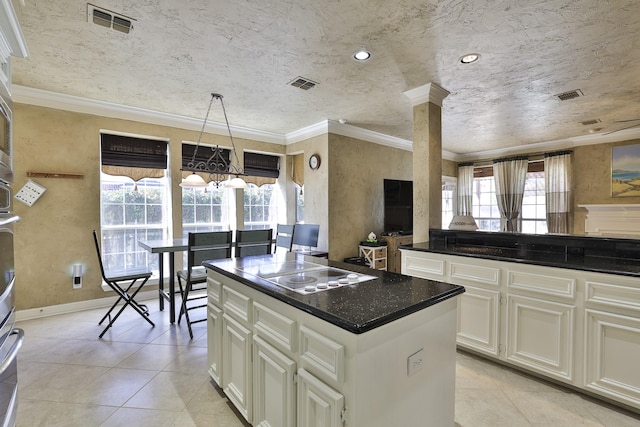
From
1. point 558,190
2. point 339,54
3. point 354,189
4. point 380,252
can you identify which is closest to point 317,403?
point 339,54

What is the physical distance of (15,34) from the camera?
1.22 m

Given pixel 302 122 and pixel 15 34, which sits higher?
pixel 302 122

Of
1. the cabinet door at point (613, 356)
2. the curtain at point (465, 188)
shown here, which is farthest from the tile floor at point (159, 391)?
the curtain at point (465, 188)

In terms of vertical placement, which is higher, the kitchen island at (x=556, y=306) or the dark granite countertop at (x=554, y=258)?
the dark granite countertop at (x=554, y=258)

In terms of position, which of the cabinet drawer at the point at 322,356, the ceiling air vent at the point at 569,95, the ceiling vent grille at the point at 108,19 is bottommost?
the cabinet drawer at the point at 322,356

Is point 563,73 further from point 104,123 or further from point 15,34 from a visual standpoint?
point 104,123

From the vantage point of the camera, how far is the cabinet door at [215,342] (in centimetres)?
194

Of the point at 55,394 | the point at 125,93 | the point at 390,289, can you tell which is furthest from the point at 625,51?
the point at 55,394

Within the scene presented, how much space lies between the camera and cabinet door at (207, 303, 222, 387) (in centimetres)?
194

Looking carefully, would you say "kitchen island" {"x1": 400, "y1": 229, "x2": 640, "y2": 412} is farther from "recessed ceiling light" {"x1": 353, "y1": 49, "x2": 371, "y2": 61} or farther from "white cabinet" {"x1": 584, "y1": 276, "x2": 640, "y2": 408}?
"recessed ceiling light" {"x1": 353, "y1": 49, "x2": 371, "y2": 61}

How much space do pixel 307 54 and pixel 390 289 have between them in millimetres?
2129

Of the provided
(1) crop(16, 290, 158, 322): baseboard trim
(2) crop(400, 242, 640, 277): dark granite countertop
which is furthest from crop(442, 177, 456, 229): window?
(1) crop(16, 290, 158, 322): baseboard trim

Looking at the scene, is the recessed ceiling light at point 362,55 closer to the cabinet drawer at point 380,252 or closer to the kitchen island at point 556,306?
the kitchen island at point 556,306

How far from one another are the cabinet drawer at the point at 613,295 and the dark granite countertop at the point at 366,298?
3.82ft
